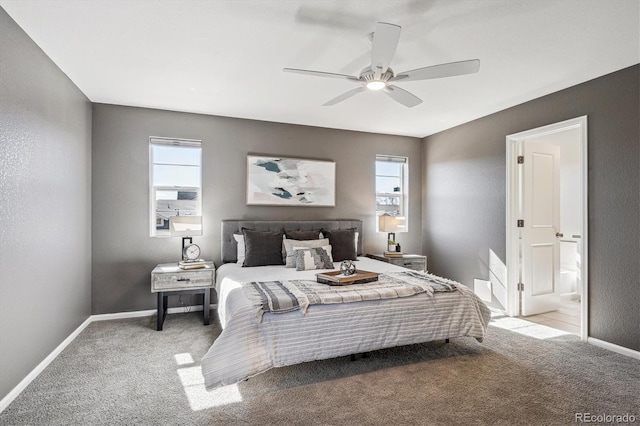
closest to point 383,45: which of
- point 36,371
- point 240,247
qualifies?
point 240,247

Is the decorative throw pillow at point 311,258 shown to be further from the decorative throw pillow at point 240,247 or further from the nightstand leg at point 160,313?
the nightstand leg at point 160,313

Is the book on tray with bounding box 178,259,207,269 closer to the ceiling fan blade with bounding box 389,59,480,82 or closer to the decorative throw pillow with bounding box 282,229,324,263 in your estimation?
the decorative throw pillow with bounding box 282,229,324,263

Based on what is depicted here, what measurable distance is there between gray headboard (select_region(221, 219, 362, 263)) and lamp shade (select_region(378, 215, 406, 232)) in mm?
332

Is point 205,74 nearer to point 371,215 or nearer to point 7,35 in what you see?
point 7,35

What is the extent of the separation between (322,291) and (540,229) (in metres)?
3.17

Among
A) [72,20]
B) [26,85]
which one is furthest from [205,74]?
[26,85]

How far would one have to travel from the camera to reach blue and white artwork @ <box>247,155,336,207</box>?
475 cm

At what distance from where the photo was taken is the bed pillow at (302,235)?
439 cm

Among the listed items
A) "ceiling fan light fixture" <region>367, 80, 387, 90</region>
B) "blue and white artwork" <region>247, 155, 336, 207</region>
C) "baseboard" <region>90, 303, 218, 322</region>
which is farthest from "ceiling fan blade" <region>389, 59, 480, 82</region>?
"baseboard" <region>90, 303, 218, 322</region>

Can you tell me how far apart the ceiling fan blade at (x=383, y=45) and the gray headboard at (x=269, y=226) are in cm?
265

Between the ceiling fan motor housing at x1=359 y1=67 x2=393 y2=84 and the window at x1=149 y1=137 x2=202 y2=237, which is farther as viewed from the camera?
the window at x1=149 y1=137 x2=202 y2=237

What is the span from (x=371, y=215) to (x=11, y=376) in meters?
4.36

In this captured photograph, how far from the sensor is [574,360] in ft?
9.66

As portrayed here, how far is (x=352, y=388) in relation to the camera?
8.13 feet
